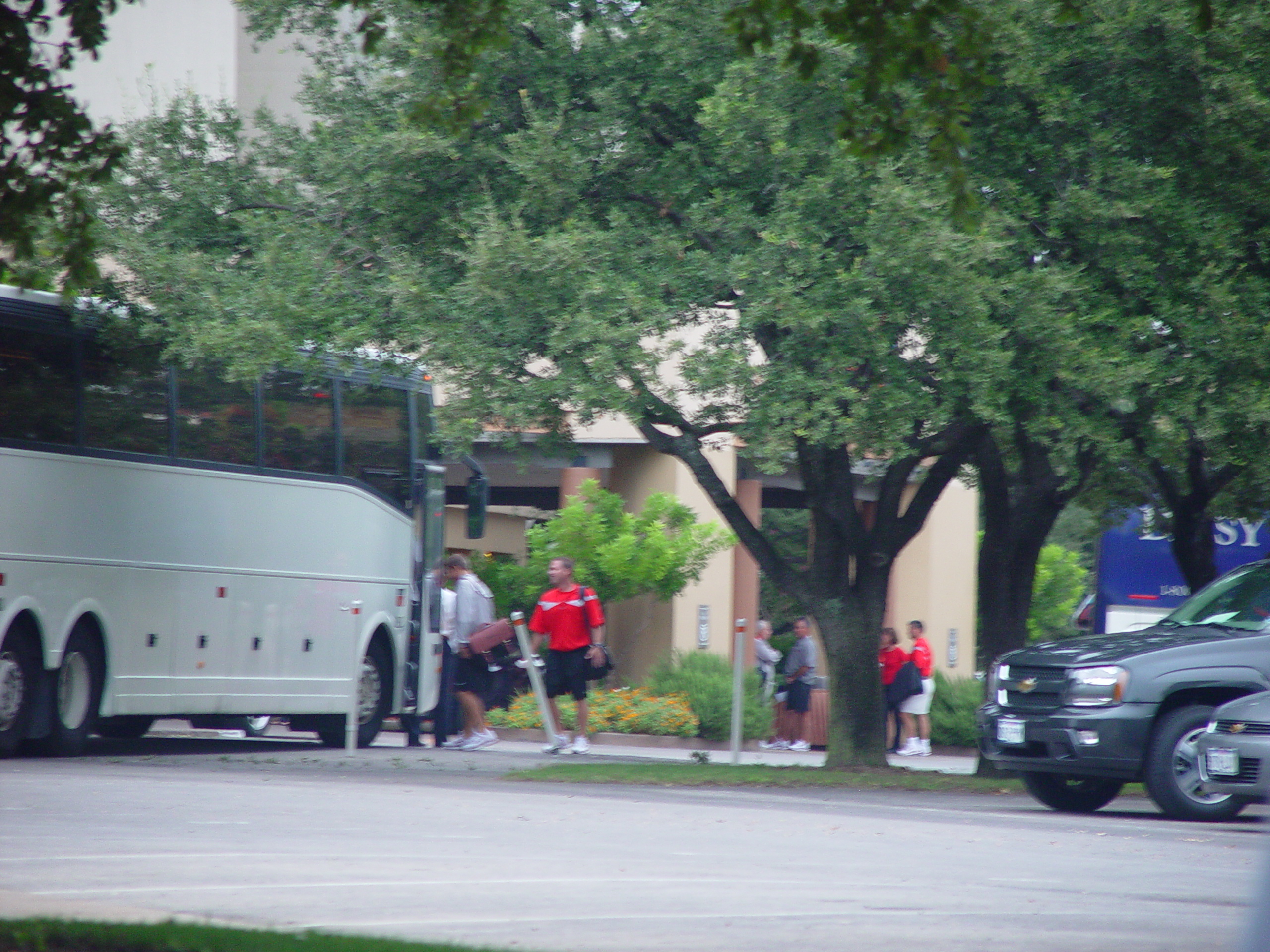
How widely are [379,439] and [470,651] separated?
8.01ft

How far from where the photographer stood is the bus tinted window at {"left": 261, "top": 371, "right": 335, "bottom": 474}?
16828 mm

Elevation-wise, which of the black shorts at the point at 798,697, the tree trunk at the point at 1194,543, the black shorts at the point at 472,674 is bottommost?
Answer: the black shorts at the point at 798,697

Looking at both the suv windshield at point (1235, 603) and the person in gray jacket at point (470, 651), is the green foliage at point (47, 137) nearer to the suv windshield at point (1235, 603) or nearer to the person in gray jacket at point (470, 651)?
the suv windshield at point (1235, 603)

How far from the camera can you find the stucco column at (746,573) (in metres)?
30.3

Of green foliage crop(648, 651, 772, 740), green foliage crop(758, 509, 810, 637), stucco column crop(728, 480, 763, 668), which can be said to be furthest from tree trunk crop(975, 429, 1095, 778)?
green foliage crop(758, 509, 810, 637)

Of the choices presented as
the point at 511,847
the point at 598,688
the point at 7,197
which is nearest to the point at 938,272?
the point at 511,847

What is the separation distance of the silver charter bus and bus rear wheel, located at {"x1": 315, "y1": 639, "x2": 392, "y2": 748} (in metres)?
0.03

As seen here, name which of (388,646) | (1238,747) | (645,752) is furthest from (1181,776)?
(645,752)

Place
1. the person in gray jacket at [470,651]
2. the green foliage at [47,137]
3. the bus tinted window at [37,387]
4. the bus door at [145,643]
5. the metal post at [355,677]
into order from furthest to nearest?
the person in gray jacket at [470,651] < the metal post at [355,677] < the bus door at [145,643] < the bus tinted window at [37,387] < the green foliage at [47,137]

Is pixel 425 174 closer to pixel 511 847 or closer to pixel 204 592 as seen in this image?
pixel 204 592

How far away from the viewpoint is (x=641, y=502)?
29.5 metres

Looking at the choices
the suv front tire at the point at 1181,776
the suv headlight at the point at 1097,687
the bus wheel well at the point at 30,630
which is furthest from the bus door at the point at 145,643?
the suv front tire at the point at 1181,776

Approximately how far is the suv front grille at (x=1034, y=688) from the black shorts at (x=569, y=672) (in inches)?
206

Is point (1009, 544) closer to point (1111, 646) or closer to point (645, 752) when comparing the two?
point (1111, 646)
